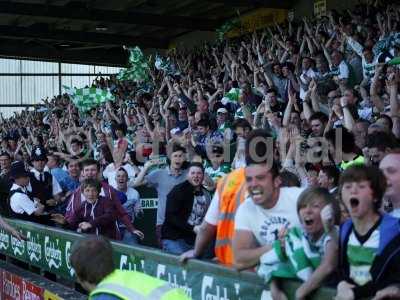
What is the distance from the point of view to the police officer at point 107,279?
367 centimetres

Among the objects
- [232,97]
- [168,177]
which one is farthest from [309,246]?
[232,97]

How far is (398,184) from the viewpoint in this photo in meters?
4.55

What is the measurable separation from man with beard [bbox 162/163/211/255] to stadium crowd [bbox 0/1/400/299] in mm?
12

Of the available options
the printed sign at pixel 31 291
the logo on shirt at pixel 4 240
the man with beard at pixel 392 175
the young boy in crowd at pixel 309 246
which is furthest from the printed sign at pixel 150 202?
the man with beard at pixel 392 175

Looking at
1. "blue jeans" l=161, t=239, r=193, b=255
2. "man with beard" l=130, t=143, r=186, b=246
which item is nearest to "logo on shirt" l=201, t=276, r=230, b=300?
"blue jeans" l=161, t=239, r=193, b=255

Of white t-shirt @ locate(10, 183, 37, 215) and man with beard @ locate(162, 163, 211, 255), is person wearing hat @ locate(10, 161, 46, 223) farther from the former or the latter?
man with beard @ locate(162, 163, 211, 255)

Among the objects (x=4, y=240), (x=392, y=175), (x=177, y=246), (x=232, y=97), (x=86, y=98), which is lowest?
(x=4, y=240)

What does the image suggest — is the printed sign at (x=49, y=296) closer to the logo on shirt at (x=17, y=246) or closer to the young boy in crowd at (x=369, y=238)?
the logo on shirt at (x=17, y=246)

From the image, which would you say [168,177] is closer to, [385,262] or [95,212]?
[95,212]

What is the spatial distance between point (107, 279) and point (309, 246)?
119 centimetres

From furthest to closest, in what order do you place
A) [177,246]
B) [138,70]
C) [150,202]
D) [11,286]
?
[138,70] < [150,202] < [11,286] < [177,246]

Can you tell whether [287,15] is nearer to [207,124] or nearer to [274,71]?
[274,71]

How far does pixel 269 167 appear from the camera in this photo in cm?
477

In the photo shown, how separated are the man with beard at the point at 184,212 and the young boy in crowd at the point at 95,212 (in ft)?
2.96
